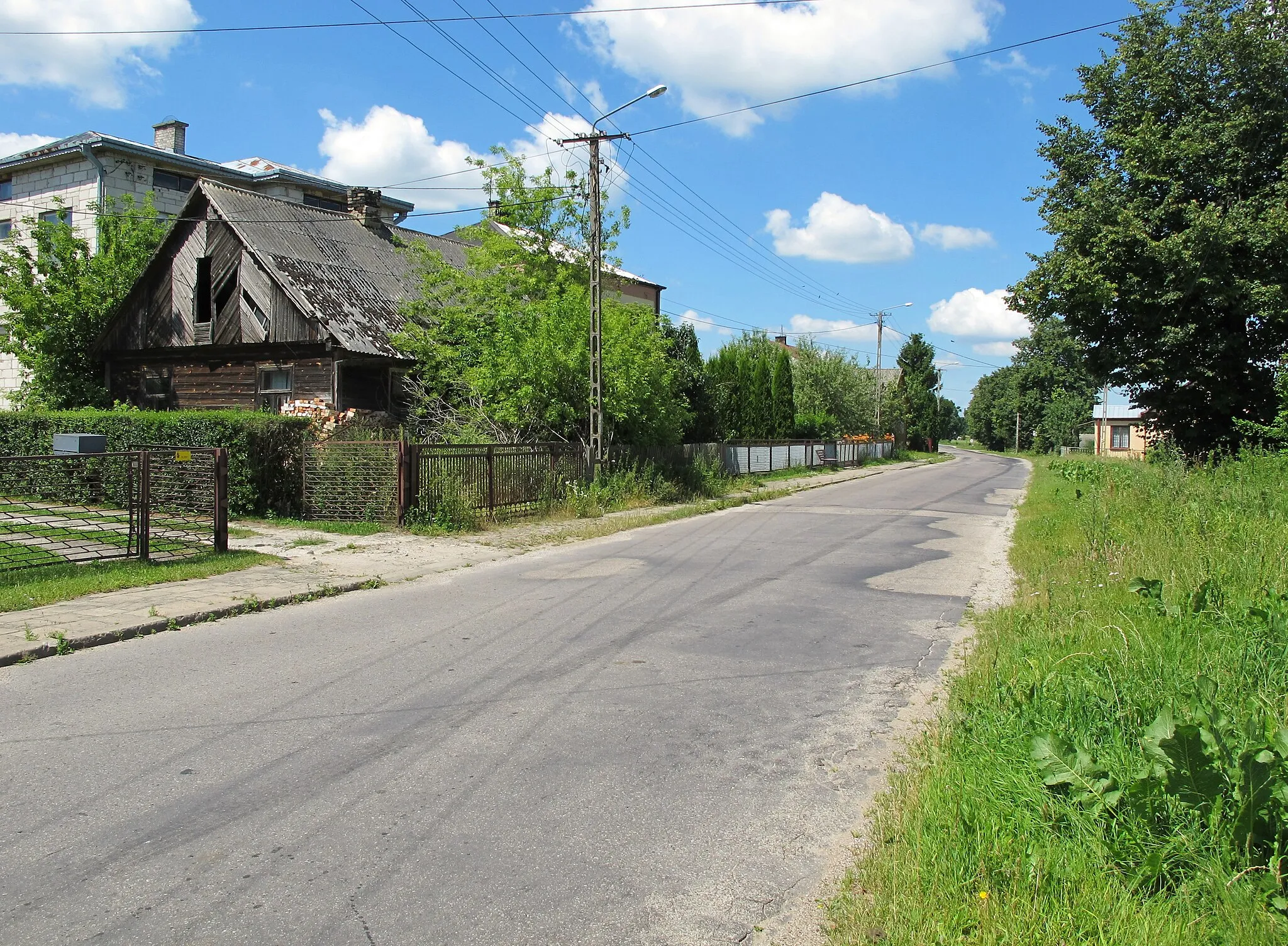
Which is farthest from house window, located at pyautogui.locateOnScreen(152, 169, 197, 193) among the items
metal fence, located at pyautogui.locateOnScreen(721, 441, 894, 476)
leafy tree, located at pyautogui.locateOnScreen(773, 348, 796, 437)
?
leafy tree, located at pyautogui.locateOnScreen(773, 348, 796, 437)

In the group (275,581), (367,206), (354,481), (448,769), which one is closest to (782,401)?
(367,206)

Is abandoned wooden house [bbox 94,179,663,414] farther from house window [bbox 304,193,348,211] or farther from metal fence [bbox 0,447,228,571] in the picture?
house window [bbox 304,193,348,211]

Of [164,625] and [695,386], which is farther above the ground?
[695,386]

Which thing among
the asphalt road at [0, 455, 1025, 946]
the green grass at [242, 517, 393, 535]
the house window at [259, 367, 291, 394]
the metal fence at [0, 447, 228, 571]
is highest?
the house window at [259, 367, 291, 394]

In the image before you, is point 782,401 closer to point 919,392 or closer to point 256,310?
point 256,310

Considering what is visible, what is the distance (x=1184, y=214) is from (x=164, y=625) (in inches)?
920

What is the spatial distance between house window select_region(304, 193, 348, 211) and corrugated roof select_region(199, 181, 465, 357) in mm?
19204

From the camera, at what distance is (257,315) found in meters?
23.6

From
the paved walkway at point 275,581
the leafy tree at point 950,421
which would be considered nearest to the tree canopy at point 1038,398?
the leafy tree at point 950,421

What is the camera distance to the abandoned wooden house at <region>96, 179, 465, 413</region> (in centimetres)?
2289

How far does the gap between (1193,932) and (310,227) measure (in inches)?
1072

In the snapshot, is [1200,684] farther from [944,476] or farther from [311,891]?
[944,476]

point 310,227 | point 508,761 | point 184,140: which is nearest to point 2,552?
point 508,761

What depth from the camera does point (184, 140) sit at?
41.8m
